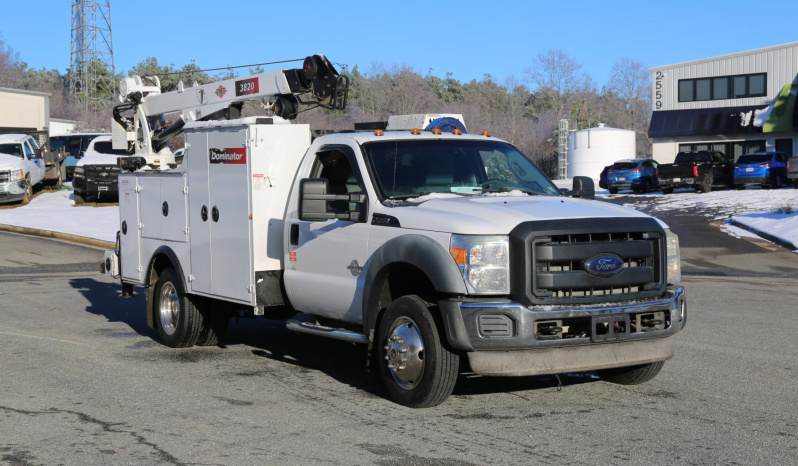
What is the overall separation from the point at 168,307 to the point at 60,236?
14.5 metres

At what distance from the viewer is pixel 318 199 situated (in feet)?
25.0

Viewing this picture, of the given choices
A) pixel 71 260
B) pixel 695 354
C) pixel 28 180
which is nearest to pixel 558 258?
pixel 695 354

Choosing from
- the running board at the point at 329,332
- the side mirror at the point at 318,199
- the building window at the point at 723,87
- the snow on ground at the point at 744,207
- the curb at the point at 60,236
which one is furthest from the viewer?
the building window at the point at 723,87

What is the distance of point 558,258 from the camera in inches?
262

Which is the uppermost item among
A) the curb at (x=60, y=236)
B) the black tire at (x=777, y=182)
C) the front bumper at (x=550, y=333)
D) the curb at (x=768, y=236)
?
the black tire at (x=777, y=182)

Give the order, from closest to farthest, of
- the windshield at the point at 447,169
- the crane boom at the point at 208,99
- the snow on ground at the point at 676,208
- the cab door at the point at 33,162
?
the windshield at the point at 447,169, the crane boom at the point at 208,99, the snow on ground at the point at 676,208, the cab door at the point at 33,162

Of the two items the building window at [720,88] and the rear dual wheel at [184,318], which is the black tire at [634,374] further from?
the building window at [720,88]

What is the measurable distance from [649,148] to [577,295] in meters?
89.8

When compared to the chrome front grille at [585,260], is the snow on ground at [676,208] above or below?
below

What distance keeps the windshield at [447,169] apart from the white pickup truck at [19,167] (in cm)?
2379

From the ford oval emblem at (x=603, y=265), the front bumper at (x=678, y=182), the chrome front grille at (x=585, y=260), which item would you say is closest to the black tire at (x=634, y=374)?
the chrome front grille at (x=585, y=260)

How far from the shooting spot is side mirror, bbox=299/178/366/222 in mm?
7612

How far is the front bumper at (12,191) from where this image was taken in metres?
29.0

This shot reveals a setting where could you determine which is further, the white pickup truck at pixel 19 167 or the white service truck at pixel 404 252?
the white pickup truck at pixel 19 167
